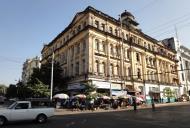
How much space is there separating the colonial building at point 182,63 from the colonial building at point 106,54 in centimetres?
1760

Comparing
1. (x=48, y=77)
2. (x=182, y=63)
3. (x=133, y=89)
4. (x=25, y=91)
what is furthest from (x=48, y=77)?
(x=182, y=63)

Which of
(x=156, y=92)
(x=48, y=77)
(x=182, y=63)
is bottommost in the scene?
(x=156, y=92)

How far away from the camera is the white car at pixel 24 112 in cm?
1449

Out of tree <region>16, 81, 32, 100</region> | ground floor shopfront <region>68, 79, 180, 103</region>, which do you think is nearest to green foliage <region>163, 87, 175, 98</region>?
ground floor shopfront <region>68, 79, 180, 103</region>

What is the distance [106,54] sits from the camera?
39906 mm

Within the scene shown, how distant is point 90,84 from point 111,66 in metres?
8.89

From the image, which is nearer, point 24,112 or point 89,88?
point 24,112

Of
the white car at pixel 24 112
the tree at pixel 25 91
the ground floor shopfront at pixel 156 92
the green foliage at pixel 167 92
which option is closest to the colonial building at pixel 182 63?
the ground floor shopfront at pixel 156 92

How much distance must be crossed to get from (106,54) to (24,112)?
86.8 ft

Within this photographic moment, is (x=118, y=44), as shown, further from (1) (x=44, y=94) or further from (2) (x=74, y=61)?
(1) (x=44, y=94)

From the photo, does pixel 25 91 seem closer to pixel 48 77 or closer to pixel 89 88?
pixel 48 77

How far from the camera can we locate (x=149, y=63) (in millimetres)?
53562

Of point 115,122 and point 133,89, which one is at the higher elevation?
point 133,89

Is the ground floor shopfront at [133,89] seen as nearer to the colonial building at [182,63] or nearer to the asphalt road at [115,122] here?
the colonial building at [182,63]
